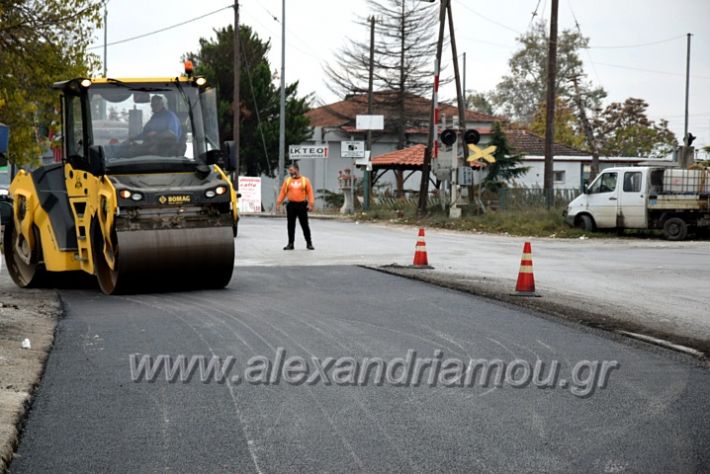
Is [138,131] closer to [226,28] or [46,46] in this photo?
[46,46]

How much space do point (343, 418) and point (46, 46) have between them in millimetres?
21599

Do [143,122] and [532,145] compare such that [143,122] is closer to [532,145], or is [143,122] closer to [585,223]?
[585,223]

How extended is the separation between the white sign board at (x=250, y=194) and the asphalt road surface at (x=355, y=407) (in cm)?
3812

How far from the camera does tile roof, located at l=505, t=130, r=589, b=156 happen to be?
215ft

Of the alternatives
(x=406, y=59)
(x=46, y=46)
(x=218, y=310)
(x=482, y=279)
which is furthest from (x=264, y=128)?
(x=218, y=310)

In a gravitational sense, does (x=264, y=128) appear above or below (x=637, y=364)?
above

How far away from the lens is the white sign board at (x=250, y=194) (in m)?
49.8

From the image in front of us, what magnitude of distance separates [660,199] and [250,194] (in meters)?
24.6

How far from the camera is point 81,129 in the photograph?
572 inches

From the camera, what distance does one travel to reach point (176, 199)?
13734mm

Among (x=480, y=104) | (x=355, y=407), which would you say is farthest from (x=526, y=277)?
(x=480, y=104)

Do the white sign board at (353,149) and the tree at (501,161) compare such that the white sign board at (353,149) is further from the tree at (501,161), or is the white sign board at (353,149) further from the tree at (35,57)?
the tree at (35,57)

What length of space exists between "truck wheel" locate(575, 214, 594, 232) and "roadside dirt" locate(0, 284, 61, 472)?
1890 cm

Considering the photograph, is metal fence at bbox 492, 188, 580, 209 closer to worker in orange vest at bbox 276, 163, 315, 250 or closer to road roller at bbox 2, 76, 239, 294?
worker in orange vest at bbox 276, 163, 315, 250
